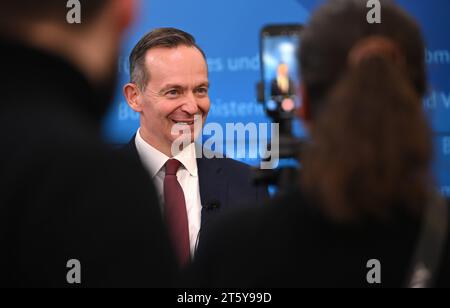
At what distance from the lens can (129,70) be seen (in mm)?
3041

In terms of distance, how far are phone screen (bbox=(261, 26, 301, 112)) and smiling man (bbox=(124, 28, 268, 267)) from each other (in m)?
0.61

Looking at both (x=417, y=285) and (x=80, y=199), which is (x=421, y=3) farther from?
(x=80, y=199)

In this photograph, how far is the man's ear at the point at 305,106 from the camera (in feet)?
4.93

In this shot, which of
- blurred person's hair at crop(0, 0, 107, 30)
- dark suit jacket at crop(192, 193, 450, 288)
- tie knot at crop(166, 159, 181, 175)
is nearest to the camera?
blurred person's hair at crop(0, 0, 107, 30)

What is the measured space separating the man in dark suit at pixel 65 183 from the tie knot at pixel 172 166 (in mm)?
1487

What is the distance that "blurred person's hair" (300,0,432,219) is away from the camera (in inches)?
55.7

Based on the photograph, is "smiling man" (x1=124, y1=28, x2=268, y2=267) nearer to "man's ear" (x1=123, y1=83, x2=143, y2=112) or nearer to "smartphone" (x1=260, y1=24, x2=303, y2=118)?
"man's ear" (x1=123, y1=83, x2=143, y2=112)

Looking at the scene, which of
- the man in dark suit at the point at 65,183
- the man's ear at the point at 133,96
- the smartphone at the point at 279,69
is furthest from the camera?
the man's ear at the point at 133,96

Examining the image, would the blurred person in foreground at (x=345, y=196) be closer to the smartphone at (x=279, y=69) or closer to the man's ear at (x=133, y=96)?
the smartphone at (x=279, y=69)

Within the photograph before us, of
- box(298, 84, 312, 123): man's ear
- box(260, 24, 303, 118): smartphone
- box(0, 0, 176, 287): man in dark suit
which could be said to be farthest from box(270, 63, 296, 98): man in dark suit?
box(0, 0, 176, 287): man in dark suit

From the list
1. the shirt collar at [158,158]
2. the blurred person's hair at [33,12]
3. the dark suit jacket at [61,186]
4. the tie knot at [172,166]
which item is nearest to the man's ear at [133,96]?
the shirt collar at [158,158]

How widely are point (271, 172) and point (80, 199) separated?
771mm

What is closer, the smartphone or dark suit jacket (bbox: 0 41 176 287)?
dark suit jacket (bbox: 0 41 176 287)

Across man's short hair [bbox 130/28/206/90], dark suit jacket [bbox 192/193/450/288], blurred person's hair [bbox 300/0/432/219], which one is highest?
man's short hair [bbox 130/28/206/90]
